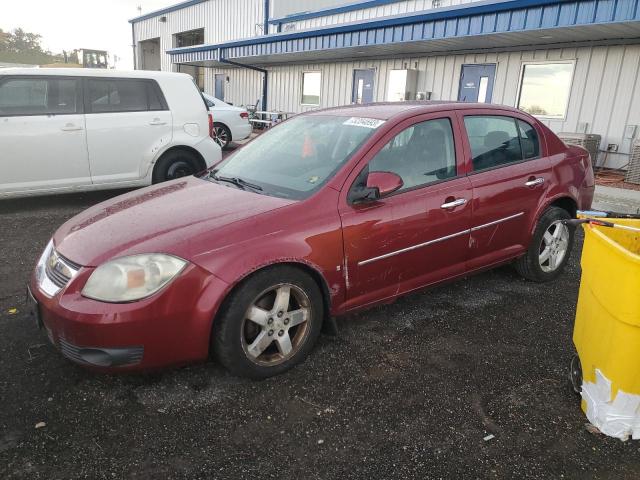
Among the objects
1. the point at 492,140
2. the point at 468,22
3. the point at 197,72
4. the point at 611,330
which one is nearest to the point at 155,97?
the point at 492,140

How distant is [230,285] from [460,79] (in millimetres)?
10880

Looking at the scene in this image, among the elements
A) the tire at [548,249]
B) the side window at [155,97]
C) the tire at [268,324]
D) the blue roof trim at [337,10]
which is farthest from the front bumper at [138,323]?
the blue roof trim at [337,10]

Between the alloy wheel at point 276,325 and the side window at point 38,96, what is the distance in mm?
4780

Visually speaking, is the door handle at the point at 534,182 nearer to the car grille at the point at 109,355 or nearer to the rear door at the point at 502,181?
the rear door at the point at 502,181

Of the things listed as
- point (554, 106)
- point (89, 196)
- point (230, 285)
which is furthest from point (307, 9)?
point (230, 285)

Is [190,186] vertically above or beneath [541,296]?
above

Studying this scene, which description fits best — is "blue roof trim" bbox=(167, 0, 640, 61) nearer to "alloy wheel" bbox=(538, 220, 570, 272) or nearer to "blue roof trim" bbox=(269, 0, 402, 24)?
"blue roof trim" bbox=(269, 0, 402, 24)

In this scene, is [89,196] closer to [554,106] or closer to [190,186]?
[190,186]

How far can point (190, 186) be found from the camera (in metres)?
3.46

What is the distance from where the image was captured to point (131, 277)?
244 cm

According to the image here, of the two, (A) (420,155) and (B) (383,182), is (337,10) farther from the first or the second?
(B) (383,182)

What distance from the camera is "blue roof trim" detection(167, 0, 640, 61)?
7.76 m

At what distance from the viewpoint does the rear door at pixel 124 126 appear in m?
6.25

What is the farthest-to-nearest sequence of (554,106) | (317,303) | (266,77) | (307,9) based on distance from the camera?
(307,9) < (266,77) < (554,106) < (317,303)
